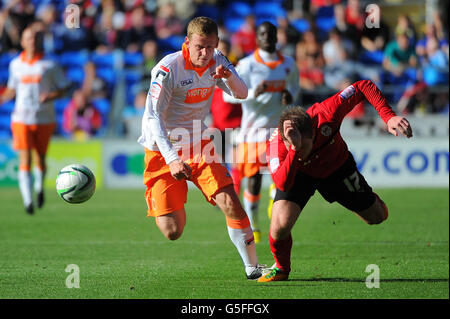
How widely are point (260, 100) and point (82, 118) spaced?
30.2ft

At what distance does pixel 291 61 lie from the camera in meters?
10.3

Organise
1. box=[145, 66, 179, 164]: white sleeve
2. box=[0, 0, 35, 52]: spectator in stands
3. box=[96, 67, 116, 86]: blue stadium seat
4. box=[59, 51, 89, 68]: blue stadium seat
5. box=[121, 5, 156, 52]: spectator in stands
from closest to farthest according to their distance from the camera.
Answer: box=[145, 66, 179, 164]: white sleeve < box=[121, 5, 156, 52]: spectator in stands < box=[96, 67, 116, 86]: blue stadium seat < box=[0, 0, 35, 52]: spectator in stands < box=[59, 51, 89, 68]: blue stadium seat

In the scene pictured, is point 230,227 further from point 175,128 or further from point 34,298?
point 34,298

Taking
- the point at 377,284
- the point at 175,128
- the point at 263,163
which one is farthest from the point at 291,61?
the point at 377,284

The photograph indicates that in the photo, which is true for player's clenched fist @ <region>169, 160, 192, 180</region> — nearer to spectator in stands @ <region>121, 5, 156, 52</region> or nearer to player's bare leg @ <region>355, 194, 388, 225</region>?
player's bare leg @ <region>355, 194, 388, 225</region>

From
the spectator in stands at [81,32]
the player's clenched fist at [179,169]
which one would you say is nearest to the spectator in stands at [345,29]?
the spectator in stands at [81,32]

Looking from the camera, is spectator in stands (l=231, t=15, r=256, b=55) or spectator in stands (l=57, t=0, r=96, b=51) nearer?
spectator in stands (l=231, t=15, r=256, b=55)

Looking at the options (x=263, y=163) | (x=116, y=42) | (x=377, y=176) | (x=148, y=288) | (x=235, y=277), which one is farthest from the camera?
(x=116, y=42)

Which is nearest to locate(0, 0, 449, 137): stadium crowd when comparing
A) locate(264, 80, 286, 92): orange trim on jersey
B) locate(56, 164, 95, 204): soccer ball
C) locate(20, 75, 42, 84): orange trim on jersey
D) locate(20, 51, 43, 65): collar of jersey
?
locate(20, 51, 43, 65): collar of jersey

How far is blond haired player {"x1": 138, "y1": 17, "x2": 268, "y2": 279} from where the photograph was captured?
669cm

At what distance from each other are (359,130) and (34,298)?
11530 millimetres

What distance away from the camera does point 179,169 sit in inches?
252

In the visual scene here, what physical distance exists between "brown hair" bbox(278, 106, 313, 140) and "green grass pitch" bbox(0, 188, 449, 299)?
1312 mm

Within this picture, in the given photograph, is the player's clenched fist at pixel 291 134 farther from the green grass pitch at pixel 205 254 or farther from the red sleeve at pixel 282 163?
the green grass pitch at pixel 205 254
